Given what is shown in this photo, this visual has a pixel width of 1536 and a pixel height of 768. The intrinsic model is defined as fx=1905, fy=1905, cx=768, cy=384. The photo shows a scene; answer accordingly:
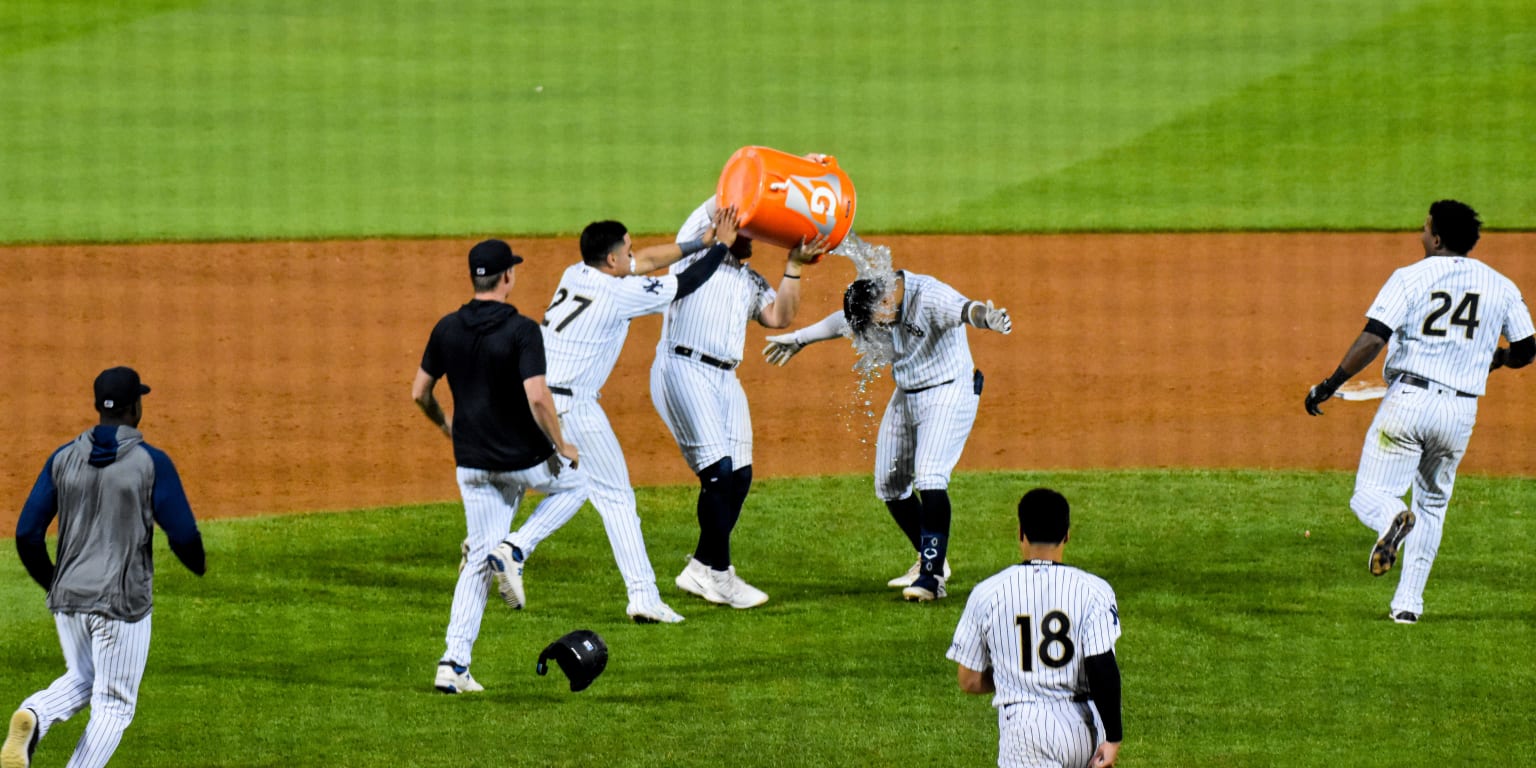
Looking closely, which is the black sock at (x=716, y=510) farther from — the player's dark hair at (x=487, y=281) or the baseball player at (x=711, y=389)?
the player's dark hair at (x=487, y=281)

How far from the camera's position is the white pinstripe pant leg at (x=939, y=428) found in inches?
377

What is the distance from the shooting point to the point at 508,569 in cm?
822

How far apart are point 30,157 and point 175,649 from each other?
1653cm

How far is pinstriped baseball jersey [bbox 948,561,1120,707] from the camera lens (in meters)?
5.45

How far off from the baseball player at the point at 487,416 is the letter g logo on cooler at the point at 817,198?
127 cm

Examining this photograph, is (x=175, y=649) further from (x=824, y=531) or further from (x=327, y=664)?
(x=824, y=531)

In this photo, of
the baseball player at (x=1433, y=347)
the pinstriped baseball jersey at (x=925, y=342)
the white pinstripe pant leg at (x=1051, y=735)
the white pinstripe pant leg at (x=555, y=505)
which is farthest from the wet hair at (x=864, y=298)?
the white pinstripe pant leg at (x=1051, y=735)

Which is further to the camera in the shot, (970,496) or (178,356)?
(178,356)

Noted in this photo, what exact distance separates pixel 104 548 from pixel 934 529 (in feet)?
14.3

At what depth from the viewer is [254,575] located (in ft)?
34.2

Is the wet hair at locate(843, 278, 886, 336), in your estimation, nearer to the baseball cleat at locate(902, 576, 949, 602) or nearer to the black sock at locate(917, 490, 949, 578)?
the black sock at locate(917, 490, 949, 578)

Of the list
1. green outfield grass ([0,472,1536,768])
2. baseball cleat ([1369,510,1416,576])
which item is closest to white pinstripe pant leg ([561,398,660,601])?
green outfield grass ([0,472,1536,768])

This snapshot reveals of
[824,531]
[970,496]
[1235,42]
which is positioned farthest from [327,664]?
[1235,42]

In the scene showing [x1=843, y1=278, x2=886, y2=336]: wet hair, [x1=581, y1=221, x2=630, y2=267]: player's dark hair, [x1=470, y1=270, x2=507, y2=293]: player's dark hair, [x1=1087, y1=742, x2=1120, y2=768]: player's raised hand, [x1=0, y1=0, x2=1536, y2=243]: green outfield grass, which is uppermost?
[x1=0, y1=0, x2=1536, y2=243]: green outfield grass
